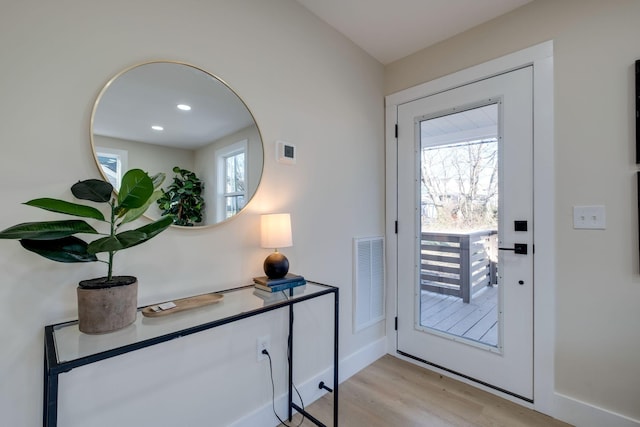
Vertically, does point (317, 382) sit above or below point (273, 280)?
below

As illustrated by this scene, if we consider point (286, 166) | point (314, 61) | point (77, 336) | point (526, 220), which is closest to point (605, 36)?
point (526, 220)

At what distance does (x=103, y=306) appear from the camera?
92 centimetres

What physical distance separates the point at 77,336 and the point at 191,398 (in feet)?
2.21

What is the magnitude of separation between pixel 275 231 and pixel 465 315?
1573 millimetres

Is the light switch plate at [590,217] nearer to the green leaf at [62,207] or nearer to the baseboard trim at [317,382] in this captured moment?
the baseboard trim at [317,382]

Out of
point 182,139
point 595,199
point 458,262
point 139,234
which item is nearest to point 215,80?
point 182,139

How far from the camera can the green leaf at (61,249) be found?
2.82ft

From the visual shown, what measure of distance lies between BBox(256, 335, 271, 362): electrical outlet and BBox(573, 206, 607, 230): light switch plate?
6.17 ft

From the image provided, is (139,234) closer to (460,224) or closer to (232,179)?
(232,179)

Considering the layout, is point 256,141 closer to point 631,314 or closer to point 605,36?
point 605,36

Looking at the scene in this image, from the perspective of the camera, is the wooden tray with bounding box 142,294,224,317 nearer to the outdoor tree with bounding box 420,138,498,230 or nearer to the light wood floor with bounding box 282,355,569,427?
the light wood floor with bounding box 282,355,569,427

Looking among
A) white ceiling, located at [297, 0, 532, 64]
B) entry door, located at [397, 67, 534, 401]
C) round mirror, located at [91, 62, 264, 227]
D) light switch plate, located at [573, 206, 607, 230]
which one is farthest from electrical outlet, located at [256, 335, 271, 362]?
white ceiling, located at [297, 0, 532, 64]

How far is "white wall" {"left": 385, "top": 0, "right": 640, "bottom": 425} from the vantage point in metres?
1.54

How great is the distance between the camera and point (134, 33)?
1.21 metres
